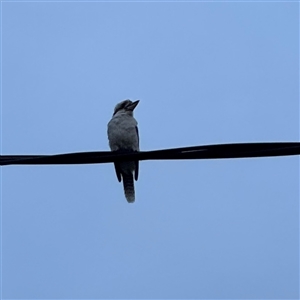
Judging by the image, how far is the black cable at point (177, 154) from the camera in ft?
18.6

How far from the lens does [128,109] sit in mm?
Result: 10945

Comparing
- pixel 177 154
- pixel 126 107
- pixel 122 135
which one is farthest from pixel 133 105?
pixel 177 154

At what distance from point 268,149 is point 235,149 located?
281 millimetres

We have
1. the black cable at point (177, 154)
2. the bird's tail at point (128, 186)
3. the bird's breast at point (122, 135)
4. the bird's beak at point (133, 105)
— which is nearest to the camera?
the black cable at point (177, 154)

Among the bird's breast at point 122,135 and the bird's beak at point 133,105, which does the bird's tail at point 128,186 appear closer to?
the bird's breast at point 122,135

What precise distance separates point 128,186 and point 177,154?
498 centimetres

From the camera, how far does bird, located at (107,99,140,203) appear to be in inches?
412

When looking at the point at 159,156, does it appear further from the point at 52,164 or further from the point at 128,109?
the point at 128,109

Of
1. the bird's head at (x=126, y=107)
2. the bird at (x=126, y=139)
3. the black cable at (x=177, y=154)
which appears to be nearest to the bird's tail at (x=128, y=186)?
the bird at (x=126, y=139)

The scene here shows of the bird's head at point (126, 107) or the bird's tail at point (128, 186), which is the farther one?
the bird's head at point (126, 107)

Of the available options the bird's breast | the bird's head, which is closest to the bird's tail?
the bird's breast

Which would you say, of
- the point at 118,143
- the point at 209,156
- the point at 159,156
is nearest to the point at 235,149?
the point at 209,156

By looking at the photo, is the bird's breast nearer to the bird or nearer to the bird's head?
the bird

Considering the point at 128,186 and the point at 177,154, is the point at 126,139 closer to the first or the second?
the point at 128,186
